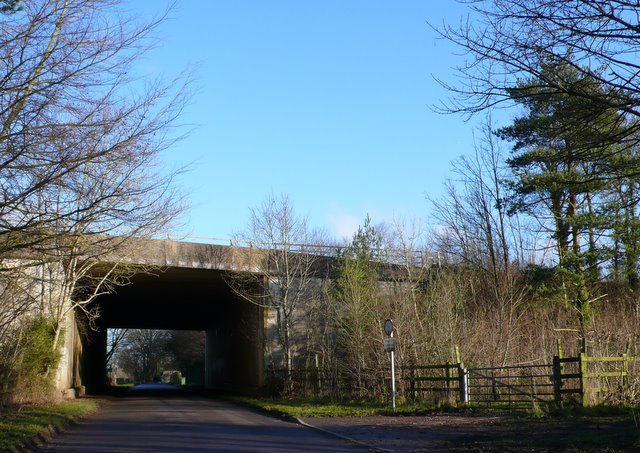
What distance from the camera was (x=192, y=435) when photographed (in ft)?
50.0

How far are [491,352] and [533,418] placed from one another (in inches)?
306

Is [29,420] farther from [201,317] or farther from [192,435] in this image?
[201,317]

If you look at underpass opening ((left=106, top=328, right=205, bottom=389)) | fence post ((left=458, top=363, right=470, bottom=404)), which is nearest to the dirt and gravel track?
fence post ((left=458, top=363, right=470, bottom=404))

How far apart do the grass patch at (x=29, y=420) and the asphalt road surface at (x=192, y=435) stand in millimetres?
464

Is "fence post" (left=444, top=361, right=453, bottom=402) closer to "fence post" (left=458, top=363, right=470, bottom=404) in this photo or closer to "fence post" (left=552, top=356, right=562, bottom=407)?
"fence post" (left=458, top=363, right=470, bottom=404)

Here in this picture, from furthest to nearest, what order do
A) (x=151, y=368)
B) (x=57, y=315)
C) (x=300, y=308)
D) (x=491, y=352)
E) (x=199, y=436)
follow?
(x=151, y=368) → (x=300, y=308) → (x=57, y=315) → (x=491, y=352) → (x=199, y=436)

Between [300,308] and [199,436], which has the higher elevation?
[300,308]

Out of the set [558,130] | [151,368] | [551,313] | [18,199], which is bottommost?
[151,368]

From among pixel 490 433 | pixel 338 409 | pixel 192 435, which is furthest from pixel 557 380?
pixel 192 435

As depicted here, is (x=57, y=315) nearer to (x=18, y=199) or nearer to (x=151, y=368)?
(x=18, y=199)

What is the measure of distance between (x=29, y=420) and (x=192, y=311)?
1361 inches

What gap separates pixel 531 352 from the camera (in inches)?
951

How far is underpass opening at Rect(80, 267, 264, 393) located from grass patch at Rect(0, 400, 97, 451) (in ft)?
23.3

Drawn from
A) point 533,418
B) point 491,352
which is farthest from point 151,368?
point 533,418
